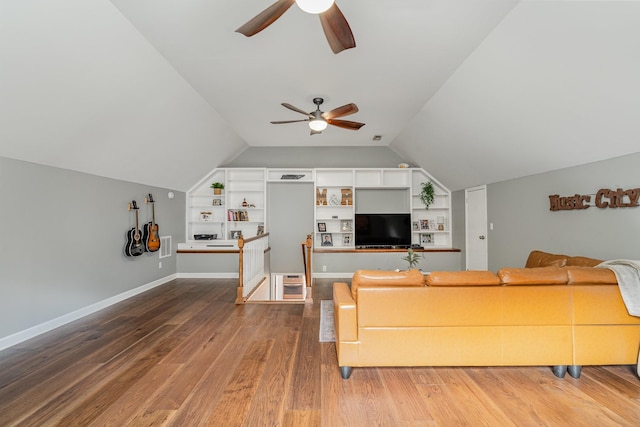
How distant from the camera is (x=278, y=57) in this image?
10.2 ft

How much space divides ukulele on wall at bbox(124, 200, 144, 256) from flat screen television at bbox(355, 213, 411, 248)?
425 centimetres

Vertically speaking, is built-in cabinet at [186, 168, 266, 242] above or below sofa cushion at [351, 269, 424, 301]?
above

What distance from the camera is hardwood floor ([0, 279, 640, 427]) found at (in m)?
1.90

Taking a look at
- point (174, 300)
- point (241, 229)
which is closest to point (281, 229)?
point (241, 229)

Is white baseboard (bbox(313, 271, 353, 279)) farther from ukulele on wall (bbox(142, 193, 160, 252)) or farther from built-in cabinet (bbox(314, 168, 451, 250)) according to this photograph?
ukulele on wall (bbox(142, 193, 160, 252))

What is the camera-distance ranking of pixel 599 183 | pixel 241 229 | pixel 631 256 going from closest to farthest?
pixel 631 256 < pixel 599 183 < pixel 241 229

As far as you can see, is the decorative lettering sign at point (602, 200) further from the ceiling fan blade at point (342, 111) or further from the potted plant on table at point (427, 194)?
the ceiling fan blade at point (342, 111)

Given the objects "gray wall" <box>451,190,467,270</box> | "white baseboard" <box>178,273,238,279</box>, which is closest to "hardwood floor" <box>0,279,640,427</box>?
"white baseboard" <box>178,273,238,279</box>

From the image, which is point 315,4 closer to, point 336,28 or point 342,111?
point 336,28

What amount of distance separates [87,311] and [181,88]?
326 cm

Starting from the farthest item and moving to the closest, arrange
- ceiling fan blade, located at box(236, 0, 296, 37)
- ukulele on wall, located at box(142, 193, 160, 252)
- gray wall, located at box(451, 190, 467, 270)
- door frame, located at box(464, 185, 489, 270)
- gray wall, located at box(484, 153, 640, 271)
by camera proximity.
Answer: gray wall, located at box(451, 190, 467, 270), door frame, located at box(464, 185, 489, 270), ukulele on wall, located at box(142, 193, 160, 252), gray wall, located at box(484, 153, 640, 271), ceiling fan blade, located at box(236, 0, 296, 37)

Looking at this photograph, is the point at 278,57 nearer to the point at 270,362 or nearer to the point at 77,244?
the point at 270,362

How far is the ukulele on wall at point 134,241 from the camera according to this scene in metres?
4.67

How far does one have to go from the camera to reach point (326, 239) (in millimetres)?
6742
